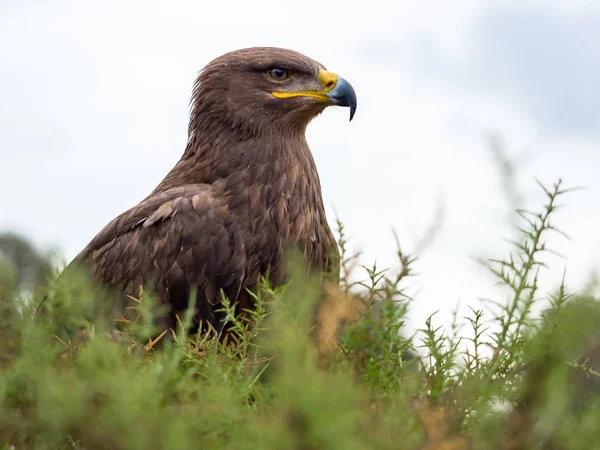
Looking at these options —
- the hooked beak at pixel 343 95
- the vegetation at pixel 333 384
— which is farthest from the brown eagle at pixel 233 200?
the vegetation at pixel 333 384

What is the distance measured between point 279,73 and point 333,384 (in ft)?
14.8

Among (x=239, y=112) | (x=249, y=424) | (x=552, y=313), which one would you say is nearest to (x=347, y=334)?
(x=249, y=424)

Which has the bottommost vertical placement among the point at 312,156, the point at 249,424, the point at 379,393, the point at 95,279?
the point at 95,279

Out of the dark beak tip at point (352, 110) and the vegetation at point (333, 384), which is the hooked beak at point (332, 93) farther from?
the vegetation at point (333, 384)

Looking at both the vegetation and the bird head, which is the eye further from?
the vegetation

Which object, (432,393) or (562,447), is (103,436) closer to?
(432,393)

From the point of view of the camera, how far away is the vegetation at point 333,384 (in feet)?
5.67

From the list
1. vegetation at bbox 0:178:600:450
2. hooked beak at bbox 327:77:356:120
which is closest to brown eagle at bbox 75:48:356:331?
hooked beak at bbox 327:77:356:120

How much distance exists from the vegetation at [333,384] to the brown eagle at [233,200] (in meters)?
2.74

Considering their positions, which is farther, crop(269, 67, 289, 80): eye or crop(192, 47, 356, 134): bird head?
crop(269, 67, 289, 80): eye

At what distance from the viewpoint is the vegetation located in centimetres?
173

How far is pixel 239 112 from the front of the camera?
5.76 metres

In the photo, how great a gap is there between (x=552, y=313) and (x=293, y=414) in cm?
80

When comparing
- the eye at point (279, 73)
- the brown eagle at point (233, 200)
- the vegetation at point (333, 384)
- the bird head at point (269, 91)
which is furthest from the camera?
the eye at point (279, 73)
